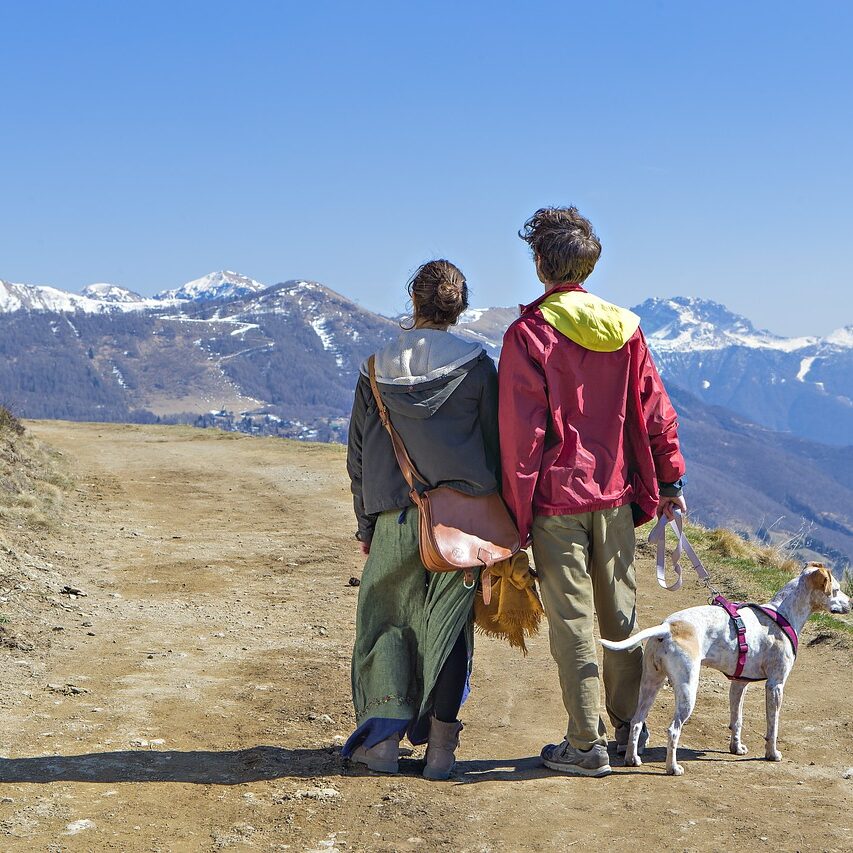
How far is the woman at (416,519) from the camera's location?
4422mm

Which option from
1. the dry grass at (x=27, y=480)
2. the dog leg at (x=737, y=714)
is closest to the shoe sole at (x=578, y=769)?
the dog leg at (x=737, y=714)

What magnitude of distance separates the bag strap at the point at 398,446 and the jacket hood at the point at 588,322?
0.79m

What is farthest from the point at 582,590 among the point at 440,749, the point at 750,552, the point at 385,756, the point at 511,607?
the point at 750,552

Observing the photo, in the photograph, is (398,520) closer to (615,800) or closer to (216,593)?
(615,800)

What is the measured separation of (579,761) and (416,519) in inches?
52.0

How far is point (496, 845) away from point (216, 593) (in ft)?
17.0

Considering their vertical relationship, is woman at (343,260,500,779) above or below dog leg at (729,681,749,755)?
above

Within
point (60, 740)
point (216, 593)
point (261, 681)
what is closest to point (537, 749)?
point (261, 681)

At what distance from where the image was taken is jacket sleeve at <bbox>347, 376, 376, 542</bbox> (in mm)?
4633

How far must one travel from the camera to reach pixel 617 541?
15.3ft

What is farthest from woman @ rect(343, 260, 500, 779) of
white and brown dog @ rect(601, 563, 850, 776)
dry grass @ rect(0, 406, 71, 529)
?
dry grass @ rect(0, 406, 71, 529)

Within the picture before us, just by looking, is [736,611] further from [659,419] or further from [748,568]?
[748,568]

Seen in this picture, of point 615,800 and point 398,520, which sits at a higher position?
point 398,520

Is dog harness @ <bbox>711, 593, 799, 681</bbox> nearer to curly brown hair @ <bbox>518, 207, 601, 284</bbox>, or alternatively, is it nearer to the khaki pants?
the khaki pants
